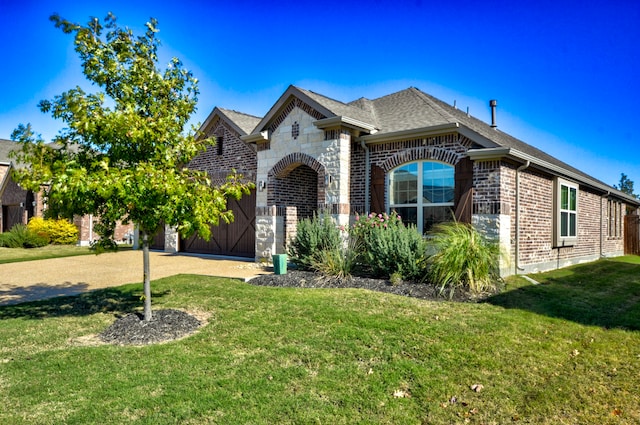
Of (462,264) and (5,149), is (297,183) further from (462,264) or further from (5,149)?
(5,149)

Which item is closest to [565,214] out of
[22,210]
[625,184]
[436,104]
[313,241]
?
[436,104]

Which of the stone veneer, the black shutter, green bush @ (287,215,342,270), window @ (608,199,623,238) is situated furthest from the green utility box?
window @ (608,199,623,238)

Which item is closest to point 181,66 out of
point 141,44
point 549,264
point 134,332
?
point 141,44

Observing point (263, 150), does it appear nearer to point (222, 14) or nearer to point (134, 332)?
point (222, 14)

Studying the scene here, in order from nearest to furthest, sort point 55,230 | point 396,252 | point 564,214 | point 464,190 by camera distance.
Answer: point 396,252 → point 464,190 → point 564,214 → point 55,230

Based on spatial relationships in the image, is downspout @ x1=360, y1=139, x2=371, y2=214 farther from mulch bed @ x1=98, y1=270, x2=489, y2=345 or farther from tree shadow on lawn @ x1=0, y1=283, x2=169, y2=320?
tree shadow on lawn @ x1=0, y1=283, x2=169, y2=320

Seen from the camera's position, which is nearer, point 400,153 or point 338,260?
point 338,260

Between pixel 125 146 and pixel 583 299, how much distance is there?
27.2 ft

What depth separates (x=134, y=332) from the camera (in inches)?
219

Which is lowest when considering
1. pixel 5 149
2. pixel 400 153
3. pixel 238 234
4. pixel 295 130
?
pixel 238 234

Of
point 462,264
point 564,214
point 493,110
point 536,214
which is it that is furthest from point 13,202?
point 564,214

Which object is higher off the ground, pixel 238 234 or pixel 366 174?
pixel 366 174

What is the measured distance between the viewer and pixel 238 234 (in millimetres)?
14867

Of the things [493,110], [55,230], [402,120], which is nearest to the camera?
[402,120]
